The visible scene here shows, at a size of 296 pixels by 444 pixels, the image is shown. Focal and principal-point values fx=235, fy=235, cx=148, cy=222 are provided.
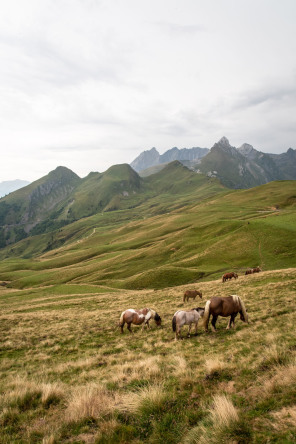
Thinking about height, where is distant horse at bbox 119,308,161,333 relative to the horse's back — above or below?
below

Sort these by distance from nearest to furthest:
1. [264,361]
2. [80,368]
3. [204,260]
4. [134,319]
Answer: [264,361], [80,368], [134,319], [204,260]

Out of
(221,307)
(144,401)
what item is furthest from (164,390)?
(221,307)

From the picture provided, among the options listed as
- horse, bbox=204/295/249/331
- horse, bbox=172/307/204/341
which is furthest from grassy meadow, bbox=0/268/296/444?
horse, bbox=204/295/249/331

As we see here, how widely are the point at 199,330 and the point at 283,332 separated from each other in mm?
6257

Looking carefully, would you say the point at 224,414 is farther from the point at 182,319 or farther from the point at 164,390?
the point at 182,319

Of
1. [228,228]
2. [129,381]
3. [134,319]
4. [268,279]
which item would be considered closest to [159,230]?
[228,228]

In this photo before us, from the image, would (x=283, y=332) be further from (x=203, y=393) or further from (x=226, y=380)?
(x=203, y=393)

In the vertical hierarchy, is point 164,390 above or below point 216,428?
below

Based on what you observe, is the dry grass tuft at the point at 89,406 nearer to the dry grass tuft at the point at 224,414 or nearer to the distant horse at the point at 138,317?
the dry grass tuft at the point at 224,414

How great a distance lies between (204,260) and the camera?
6925cm

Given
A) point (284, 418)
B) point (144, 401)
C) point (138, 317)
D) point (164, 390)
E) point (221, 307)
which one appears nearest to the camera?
point (284, 418)

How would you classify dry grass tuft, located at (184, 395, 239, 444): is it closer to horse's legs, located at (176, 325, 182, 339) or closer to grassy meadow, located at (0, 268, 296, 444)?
grassy meadow, located at (0, 268, 296, 444)

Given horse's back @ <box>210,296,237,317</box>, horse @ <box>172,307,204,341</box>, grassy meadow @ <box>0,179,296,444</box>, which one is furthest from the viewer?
horse @ <box>172,307,204,341</box>

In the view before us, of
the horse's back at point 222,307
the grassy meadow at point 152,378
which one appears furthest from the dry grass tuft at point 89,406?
the horse's back at point 222,307
